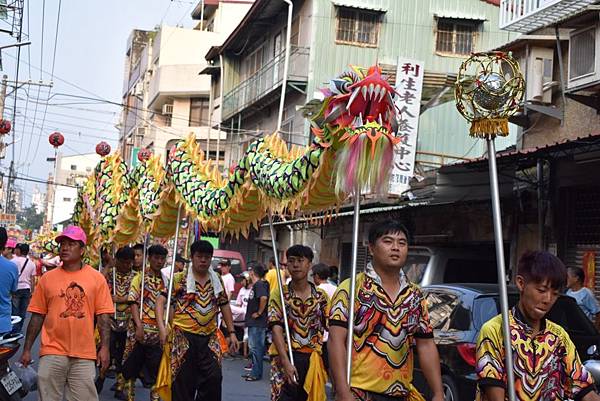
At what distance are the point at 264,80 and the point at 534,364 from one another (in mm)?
25041

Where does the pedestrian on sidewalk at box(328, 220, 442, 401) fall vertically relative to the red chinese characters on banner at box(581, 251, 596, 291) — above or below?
below

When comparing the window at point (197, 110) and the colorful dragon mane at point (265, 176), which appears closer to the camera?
the colorful dragon mane at point (265, 176)

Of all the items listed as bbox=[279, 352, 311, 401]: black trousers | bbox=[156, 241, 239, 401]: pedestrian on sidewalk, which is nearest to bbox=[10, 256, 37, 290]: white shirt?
bbox=[156, 241, 239, 401]: pedestrian on sidewalk

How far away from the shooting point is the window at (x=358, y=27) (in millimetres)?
25562

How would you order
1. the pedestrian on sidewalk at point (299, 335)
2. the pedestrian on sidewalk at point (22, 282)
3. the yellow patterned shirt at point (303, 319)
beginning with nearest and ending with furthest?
1. the pedestrian on sidewalk at point (299, 335)
2. the yellow patterned shirt at point (303, 319)
3. the pedestrian on sidewalk at point (22, 282)

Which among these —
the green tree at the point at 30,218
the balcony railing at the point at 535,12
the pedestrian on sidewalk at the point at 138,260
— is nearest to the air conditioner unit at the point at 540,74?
the balcony railing at the point at 535,12

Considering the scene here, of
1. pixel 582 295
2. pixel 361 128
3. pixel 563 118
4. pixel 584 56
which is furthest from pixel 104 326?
pixel 563 118

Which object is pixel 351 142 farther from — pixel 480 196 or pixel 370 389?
pixel 480 196

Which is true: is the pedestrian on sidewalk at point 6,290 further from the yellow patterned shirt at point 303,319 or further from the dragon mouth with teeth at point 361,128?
the dragon mouth with teeth at point 361,128

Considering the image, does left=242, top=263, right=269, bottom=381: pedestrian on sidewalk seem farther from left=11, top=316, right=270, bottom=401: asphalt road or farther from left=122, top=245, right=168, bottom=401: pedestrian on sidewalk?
left=122, top=245, right=168, bottom=401: pedestrian on sidewalk

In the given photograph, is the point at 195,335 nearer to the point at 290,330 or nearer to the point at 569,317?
the point at 290,330

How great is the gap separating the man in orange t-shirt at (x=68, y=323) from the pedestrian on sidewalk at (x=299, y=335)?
1351 mm

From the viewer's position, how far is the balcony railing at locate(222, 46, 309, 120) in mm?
25844

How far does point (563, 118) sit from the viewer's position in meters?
15.8
